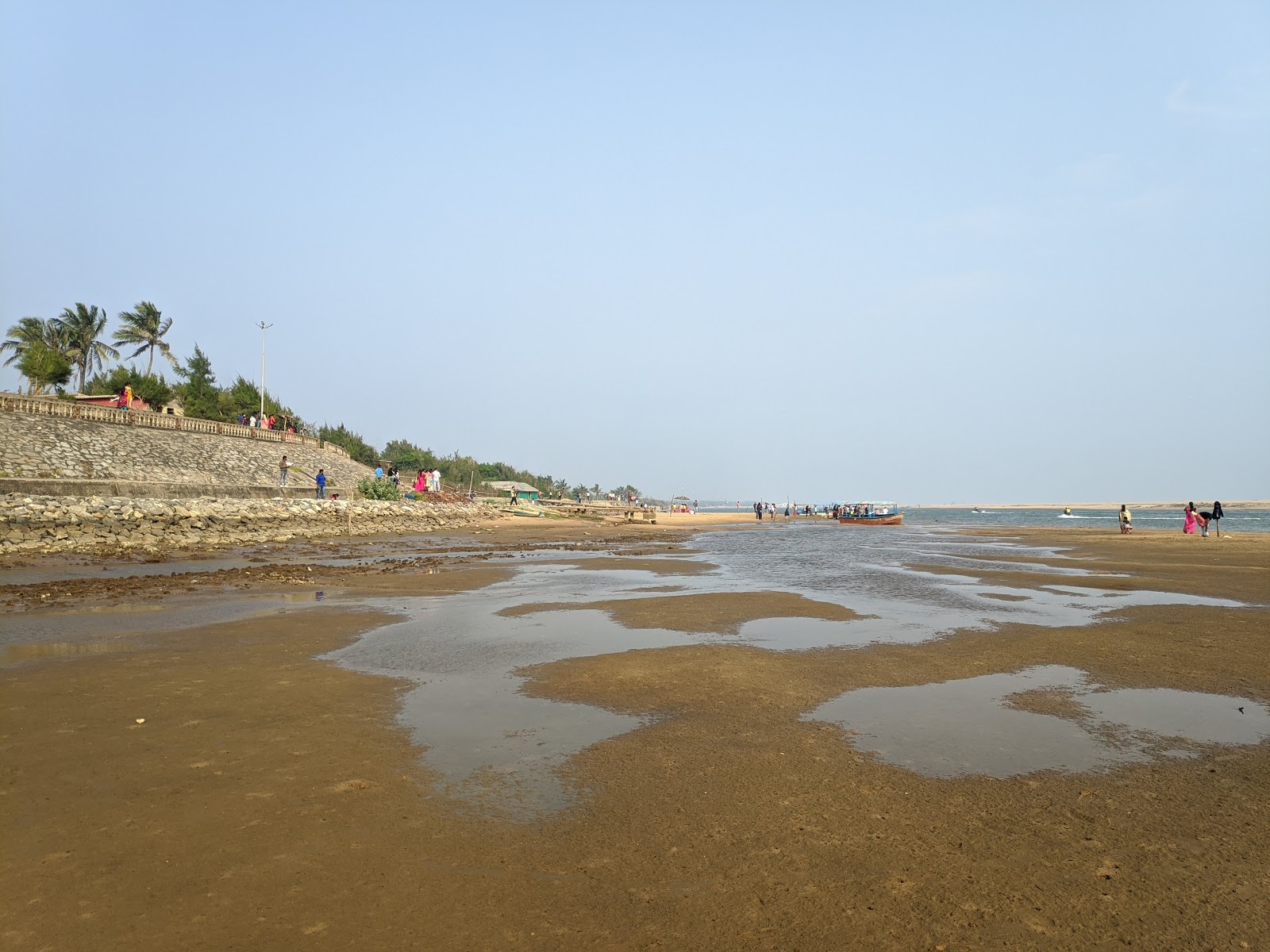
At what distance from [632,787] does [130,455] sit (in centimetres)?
3949

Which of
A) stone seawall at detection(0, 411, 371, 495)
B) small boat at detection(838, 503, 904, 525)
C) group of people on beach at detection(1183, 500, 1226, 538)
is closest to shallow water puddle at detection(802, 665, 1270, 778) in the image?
stone seawall at detection(0, 411, 371, 495)

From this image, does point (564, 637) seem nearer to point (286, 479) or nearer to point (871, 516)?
point (286, 479)

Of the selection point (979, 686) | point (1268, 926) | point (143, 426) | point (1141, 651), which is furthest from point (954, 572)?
point (143, 426)

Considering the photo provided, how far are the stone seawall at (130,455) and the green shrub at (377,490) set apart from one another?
2756 mm

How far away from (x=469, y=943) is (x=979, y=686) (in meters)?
7.12

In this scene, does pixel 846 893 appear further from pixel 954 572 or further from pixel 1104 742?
pixel 954 572

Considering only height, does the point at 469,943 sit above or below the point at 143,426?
below

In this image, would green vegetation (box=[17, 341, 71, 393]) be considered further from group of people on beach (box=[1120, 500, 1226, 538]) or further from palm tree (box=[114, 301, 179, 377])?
group of people on beach (box=[1120, 500, 1226, 538])

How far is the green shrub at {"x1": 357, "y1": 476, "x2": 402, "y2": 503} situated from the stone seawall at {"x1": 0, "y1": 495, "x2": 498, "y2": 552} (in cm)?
625

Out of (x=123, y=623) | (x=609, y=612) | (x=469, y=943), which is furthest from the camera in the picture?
(x=609, y=612)

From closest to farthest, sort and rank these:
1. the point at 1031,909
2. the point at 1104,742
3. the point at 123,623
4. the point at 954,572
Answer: the point at 1031,909 < the point at 1104,742 < the point at 123,623 < the point at 954,572

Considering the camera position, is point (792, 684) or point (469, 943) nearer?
point (469, 943)

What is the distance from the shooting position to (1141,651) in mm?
10406

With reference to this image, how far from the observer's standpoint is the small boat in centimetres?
7738
